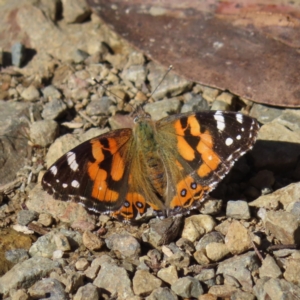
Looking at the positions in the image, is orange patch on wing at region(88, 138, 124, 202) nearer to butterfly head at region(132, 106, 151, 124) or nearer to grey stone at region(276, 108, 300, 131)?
butterfly head at region(132, 106, 151, 124)

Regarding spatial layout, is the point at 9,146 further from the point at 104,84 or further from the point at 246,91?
the point at 246,91

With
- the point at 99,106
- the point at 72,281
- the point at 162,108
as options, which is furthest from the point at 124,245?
the point at 99,106

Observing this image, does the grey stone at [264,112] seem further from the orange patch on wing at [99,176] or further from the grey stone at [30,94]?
the grey stone at [30,94]

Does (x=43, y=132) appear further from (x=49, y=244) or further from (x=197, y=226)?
(x=197, y=226)

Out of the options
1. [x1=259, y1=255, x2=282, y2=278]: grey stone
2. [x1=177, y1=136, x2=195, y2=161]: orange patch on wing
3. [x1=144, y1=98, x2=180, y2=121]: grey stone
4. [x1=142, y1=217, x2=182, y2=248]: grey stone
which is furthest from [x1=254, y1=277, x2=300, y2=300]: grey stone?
[x1=144, y1=98, x2=180, y2=121]: grey stone

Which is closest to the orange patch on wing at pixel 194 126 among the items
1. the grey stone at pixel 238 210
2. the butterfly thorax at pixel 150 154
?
the butterfly thorax at pixel 150 154

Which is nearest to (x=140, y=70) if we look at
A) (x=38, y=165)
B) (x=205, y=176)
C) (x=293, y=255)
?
(x=38, y=165)

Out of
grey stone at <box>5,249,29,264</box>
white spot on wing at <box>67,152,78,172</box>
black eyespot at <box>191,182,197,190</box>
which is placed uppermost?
white spot on wing at <box>67,152,78,172</box>

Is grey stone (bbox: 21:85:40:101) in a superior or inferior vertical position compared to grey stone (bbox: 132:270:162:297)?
superior
